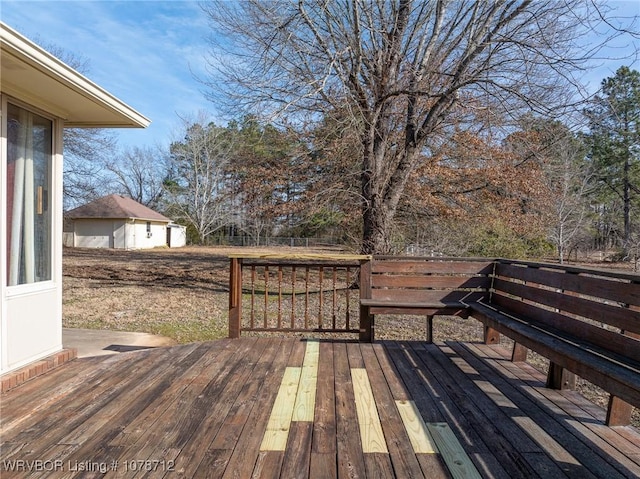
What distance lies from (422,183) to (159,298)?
610 centimetres

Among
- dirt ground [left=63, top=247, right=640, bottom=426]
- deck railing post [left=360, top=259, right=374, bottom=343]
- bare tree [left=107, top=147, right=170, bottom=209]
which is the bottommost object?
dirt ground [left=63, top=247, right=640, bottom=426]

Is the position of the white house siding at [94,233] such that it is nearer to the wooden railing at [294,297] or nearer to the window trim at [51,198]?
the wooden railing at [294,297]

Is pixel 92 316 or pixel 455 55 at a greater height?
pixel 455 55

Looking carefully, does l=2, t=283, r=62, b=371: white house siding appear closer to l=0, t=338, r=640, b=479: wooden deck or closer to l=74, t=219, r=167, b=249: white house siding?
l=0, t=338, r=640, b=479: wooden deck

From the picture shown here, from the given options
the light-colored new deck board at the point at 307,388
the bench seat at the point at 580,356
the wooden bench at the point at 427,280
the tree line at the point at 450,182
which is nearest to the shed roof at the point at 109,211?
the tree line at the point at 450,182

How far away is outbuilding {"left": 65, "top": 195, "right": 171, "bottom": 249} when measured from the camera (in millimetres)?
21109

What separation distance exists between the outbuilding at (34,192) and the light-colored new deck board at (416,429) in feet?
8.33

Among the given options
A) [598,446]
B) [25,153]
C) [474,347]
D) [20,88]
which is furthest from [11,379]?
[474,347]

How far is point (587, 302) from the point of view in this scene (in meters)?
2.33

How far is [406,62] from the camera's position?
6617mm

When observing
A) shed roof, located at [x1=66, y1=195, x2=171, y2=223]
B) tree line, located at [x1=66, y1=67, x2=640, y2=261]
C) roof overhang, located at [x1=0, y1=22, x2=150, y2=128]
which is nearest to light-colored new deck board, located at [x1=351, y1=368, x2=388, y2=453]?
roof overhang, located at [x1=0, y1=22, x2=150, y2=128]

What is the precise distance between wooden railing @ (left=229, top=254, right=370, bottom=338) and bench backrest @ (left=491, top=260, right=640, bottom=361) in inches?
55.4

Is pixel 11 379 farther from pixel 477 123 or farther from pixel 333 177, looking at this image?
pixel 477 123

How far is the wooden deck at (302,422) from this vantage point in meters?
1.69
